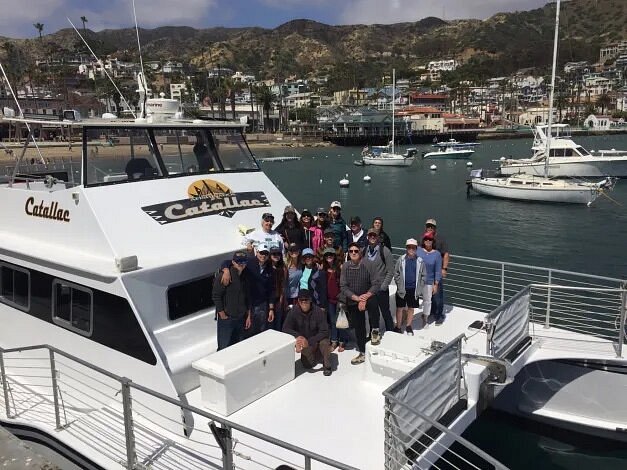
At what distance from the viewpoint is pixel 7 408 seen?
561 centimetres

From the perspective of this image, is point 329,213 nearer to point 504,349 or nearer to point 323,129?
point 504,349

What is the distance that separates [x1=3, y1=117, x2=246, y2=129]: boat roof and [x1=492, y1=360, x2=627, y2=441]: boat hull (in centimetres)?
547

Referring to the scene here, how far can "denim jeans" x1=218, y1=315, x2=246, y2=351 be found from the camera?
5602mm

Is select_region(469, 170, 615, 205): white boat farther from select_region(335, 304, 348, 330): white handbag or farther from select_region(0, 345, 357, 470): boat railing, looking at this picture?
select_region(0, 345, 357, 470): boat railing

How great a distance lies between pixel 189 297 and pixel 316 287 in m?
1.47

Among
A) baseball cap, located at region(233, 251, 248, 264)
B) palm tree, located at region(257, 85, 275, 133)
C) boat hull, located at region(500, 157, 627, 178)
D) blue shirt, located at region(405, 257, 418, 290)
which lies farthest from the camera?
palm tree, located at region(257, 85, 275, 133)

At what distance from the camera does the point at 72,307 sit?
19.4 ft

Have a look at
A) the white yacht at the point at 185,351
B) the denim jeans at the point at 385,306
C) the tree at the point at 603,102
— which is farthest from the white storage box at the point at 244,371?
the tree at the point at 603,102

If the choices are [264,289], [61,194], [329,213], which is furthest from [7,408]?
[329,213]

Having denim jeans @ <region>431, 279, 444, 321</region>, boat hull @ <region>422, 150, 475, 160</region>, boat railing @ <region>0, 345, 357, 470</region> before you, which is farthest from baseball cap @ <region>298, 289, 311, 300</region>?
boat hull @ <region>422, 150, 475, 160</region>

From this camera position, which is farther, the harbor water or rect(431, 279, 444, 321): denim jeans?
rect(431, 279, 444, 321): denim jeans

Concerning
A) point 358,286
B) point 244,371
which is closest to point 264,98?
point 358,286

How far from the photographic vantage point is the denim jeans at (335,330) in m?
6.42

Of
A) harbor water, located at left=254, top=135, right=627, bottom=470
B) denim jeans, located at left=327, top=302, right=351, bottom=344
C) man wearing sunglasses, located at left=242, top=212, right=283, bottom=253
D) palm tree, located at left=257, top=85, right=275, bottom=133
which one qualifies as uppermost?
palm tree, located at left=257, top=85, right=275, bottom=133
